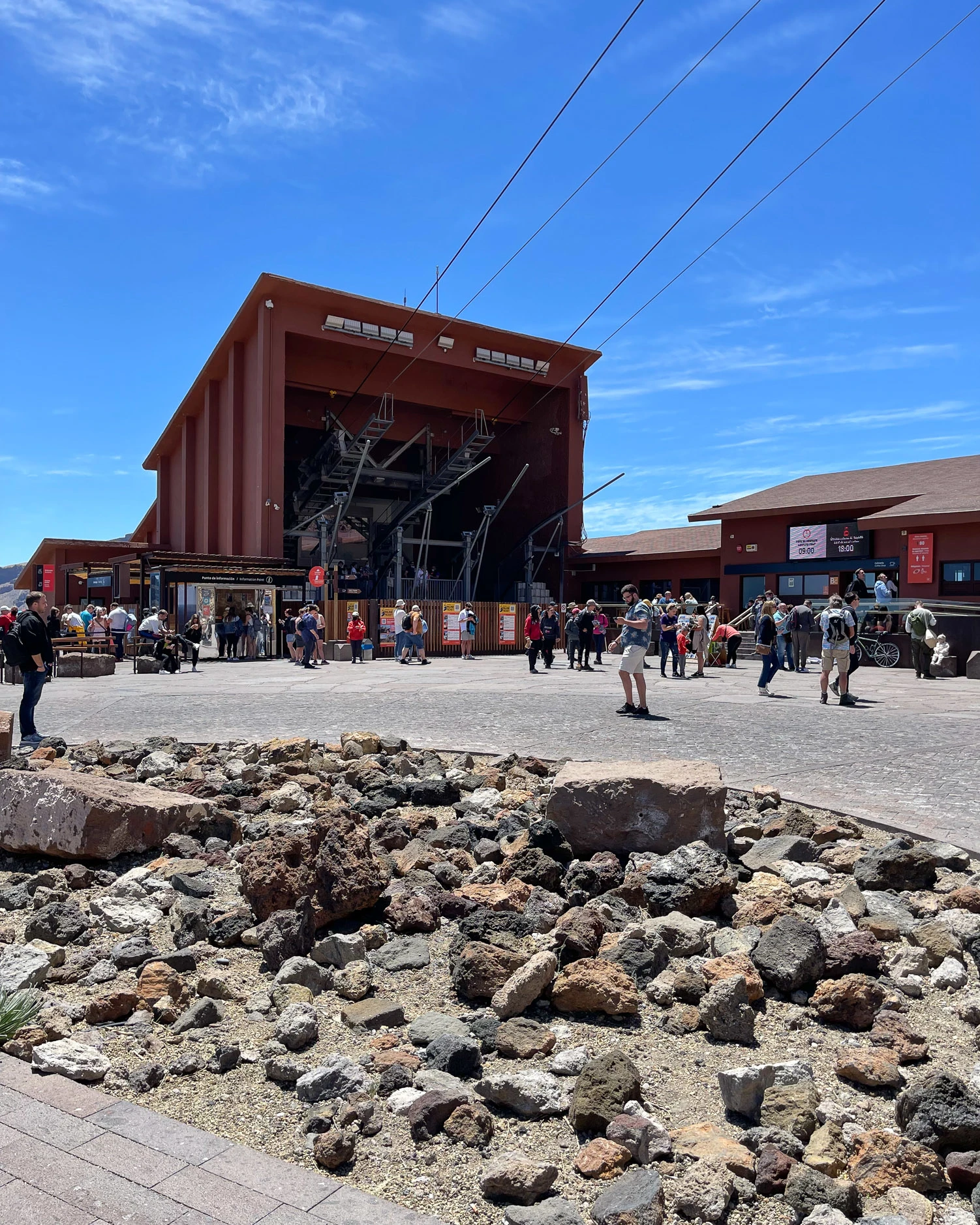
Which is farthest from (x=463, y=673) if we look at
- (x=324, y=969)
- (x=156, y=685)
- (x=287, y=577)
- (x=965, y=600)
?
(x=324, y=969)

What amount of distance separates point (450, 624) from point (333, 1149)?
92.0 feet

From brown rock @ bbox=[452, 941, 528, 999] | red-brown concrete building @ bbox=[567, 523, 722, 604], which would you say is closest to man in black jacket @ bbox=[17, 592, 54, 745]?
brown rock @ bbox=[452, 941, 528, 999]

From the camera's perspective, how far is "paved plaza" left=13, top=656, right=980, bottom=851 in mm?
7375

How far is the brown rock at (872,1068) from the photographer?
9.71ft

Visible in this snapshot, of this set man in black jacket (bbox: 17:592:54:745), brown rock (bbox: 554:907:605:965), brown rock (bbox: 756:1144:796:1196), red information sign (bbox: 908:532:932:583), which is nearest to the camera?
brown rock (bbox: 756:1144:796:1196)

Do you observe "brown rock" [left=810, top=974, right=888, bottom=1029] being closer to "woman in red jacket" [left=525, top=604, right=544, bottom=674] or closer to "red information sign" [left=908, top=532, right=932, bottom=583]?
"woman in red jacket" [left=525, top=604, right=544, bottom=674]

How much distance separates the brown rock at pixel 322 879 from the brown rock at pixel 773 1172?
2.24 metres

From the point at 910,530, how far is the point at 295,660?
18.9 meters

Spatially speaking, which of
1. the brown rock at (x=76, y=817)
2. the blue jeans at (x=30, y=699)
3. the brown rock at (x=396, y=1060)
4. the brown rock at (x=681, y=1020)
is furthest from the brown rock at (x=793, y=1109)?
the blue jeans at (x=30, y=699)

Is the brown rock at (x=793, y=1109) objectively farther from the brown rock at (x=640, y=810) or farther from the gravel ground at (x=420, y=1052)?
the brown rock at (x=640, y=810)

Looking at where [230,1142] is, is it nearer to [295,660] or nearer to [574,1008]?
[574,1008]

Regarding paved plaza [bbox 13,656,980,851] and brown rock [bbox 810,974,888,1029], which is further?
paved plaza [bbox 13,656,980,851]

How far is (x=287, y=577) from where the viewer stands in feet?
96.9

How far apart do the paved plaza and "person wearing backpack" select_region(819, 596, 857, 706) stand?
39 cm
